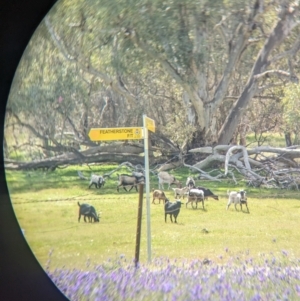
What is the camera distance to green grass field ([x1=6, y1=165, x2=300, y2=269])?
2297 millimetres

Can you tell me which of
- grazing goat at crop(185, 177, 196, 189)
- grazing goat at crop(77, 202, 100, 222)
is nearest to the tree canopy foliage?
grazing goat at crop(185, 177, 196, 189)

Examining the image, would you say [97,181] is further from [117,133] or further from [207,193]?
[207,193]

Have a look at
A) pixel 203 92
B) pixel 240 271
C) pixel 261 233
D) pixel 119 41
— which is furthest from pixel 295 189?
pixel 119 41

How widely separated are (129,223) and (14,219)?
0.50m

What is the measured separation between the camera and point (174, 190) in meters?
2.29

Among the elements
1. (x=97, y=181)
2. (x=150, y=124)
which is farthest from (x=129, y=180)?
(x=150, y=124)

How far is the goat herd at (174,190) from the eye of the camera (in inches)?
90.7

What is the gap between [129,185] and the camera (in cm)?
234

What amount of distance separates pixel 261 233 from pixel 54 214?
2.84 feet

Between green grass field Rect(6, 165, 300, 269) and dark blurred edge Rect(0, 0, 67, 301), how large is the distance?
0.14 feet

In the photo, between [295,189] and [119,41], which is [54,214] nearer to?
[119,41]

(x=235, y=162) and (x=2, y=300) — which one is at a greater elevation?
(x=235, y=162)

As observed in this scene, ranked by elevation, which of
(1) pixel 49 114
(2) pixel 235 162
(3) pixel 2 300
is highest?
(1) pixel 49 114

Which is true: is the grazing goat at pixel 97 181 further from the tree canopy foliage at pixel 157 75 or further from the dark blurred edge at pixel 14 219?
the dark blurred edge at pixel 14 219
